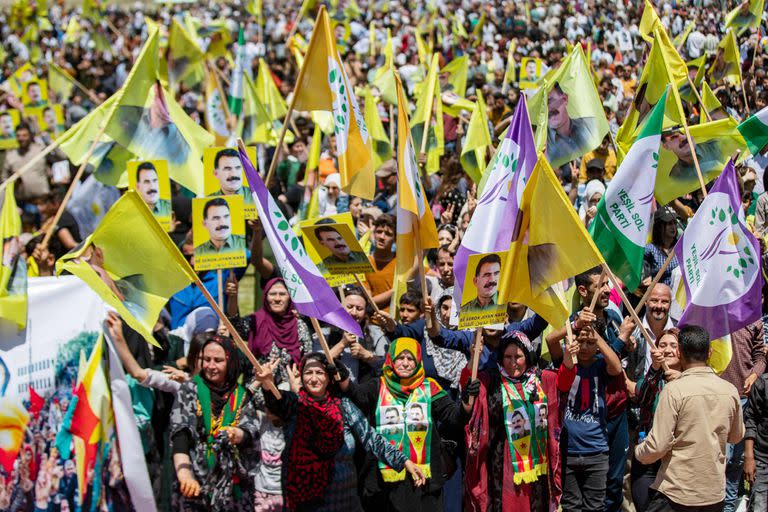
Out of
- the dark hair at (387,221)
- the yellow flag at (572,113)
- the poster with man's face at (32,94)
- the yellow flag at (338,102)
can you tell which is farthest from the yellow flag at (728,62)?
the poster with man's face at (32,94)

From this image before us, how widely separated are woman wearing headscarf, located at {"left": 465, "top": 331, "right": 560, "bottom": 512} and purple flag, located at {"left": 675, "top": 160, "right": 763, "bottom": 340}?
887 mm

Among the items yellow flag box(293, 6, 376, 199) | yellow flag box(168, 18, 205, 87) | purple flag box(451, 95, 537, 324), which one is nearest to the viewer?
purple flag box(451, 95, 537, 324)

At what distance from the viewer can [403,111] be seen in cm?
654

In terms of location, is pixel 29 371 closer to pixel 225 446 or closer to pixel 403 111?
pixel 225 446

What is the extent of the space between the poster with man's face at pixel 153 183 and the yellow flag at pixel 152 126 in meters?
0.56

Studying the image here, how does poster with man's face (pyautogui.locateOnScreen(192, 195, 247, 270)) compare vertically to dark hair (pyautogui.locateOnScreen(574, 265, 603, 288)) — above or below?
above

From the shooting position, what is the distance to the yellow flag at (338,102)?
6.87 metres

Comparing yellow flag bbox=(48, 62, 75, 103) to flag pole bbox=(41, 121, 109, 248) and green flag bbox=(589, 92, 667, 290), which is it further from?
green flag bbox=(589, 92, 667, 290)

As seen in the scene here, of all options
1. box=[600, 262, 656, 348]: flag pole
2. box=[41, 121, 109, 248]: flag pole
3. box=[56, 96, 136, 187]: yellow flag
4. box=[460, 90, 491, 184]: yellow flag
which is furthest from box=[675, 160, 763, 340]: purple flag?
box=[56, 96, 136, 187]: yellow flag

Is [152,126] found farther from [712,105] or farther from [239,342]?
[712,105]

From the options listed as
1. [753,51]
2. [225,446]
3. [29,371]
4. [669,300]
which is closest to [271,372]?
[225,446]

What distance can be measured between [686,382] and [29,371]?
11.8 ft

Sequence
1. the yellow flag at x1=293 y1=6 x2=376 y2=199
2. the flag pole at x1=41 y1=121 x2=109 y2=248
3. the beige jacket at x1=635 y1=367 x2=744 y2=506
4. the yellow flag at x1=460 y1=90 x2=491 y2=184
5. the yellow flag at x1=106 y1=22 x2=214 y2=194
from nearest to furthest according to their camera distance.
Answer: the beige jacket at x1=635 y1=367 x2=744 y2=506, the yellow flag at x1=293 y1=6 x2=376 y2=199, the flag pole at x1=41 y1=121 x2=109 y2=248, the yellow flag at x1=106 y1=22 x2=214 y2=194, the yellow flag at x1=460 y1=90 x2=491 y2=184

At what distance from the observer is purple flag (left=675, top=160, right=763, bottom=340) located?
594 cm
